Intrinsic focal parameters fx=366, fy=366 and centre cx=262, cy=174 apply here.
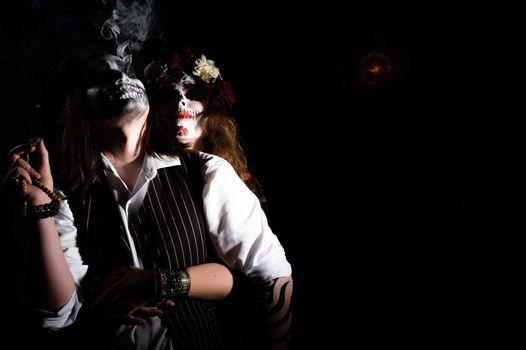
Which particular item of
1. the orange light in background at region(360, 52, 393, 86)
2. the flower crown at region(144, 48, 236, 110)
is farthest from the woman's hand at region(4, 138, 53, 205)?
the orange light in background at region(360, 52, 393, 86)

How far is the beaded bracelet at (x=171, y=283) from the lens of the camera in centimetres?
112

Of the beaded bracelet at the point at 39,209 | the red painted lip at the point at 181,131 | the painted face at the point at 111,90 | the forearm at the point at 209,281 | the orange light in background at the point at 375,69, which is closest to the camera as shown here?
the beaded bracelet at the point at 39,209

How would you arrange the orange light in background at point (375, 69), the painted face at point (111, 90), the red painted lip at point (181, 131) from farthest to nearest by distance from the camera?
A: the orange light in background at point (375, 69)
the red painted lip at point (181, 131)
the painted face at point (111, 90)

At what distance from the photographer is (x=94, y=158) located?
1355mm

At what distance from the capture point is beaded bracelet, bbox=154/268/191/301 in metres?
1.12

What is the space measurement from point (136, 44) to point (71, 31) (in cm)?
25

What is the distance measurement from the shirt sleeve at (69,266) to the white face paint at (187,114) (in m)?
1.05

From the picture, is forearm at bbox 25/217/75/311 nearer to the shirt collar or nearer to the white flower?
the shirt collar

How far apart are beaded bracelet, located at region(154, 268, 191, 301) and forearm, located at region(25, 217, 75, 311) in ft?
0.89

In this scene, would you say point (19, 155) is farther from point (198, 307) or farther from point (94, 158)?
point (198, 307)

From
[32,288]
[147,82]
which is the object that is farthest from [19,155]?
[147,82]

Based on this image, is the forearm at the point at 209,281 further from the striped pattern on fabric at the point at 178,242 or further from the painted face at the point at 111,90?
the painted face at the point at 111,90

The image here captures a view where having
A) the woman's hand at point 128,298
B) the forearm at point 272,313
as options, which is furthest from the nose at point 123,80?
the forearm at point 272,313

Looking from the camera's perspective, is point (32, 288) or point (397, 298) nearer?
point (32, 288)
